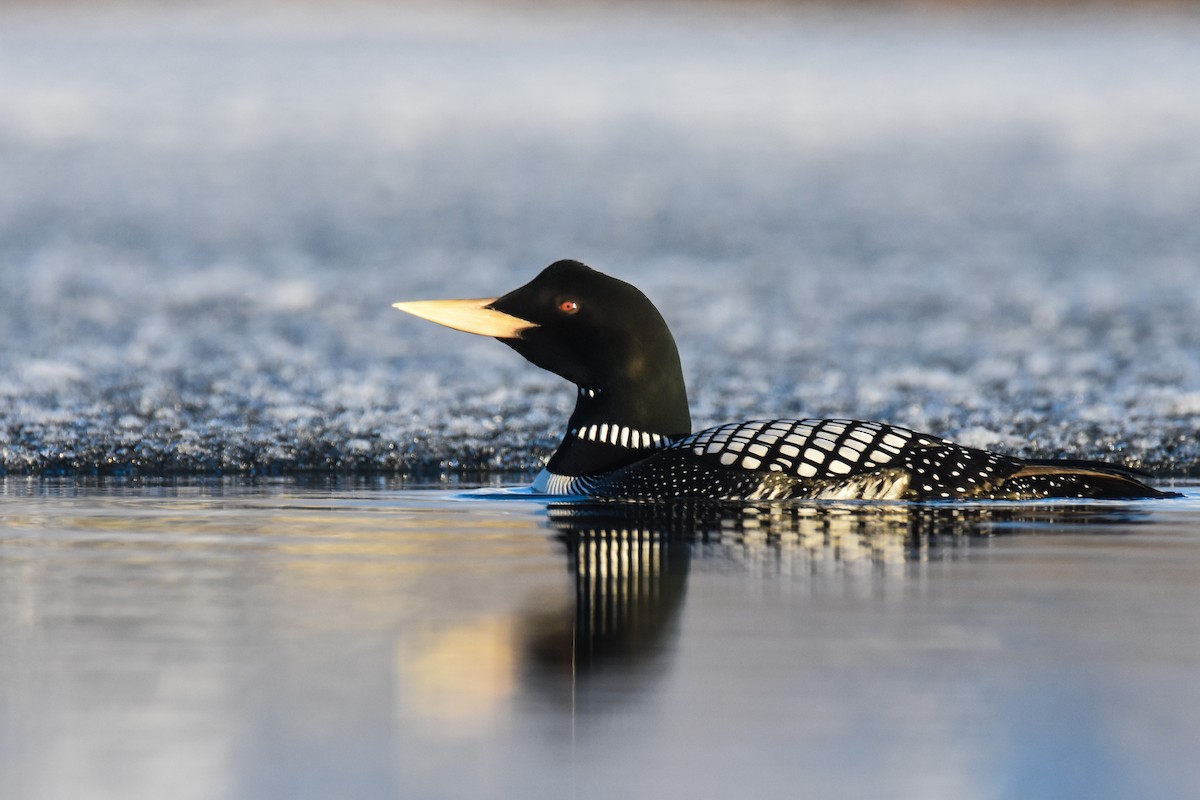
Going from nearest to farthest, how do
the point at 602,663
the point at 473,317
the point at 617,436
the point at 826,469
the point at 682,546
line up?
the point at 602,663 → the point at 682,546 → the point at 826,469 → the point at 617,436 → the point at 473,317

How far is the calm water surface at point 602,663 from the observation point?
1.82 meters

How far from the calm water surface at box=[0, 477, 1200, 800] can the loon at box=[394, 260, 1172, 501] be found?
76cm

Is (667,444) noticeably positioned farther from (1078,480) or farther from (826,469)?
(1078,480)

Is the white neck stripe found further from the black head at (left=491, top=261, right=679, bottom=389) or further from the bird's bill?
the bird's bill

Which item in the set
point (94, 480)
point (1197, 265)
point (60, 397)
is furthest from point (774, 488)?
point (1197, 265)

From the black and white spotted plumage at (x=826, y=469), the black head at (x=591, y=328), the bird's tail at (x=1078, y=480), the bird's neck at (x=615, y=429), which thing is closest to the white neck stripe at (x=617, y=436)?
the bird's neck at (x=615, y=429)

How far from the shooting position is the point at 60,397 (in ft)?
26.8

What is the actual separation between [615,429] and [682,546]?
1.52 metres

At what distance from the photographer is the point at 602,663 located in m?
2.40

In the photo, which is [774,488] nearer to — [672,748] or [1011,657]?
[1011,657]

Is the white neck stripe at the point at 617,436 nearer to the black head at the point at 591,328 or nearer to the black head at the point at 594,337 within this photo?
the black head at the point at 594,337

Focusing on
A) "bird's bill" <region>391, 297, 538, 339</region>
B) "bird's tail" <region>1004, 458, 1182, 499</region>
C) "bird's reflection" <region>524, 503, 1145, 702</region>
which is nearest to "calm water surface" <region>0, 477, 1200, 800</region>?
"bird's reflection" <region>524, 503, 1145, 702</region>

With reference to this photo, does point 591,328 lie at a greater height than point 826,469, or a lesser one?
greater

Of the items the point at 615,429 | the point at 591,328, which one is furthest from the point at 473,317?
the point at 615,429
